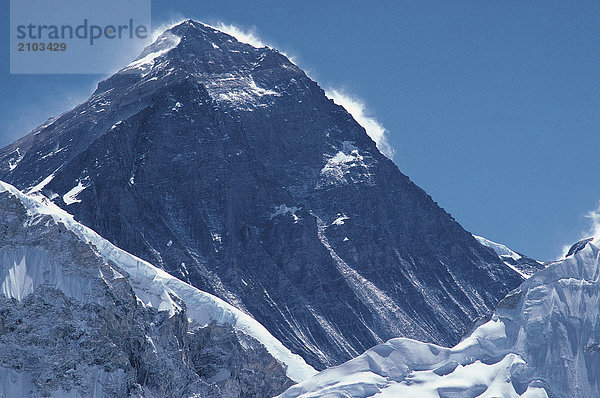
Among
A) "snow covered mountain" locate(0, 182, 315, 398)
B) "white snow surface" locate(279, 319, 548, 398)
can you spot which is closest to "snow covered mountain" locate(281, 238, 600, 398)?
"white snow surface" locate(279, 319, 548, 398)

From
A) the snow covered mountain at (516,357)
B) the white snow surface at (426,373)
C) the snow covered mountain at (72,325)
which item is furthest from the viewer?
the snow covered mountain at (72,325)

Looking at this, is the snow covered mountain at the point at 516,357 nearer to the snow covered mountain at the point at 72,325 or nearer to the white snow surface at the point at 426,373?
the white snow surface at the point at 426,373

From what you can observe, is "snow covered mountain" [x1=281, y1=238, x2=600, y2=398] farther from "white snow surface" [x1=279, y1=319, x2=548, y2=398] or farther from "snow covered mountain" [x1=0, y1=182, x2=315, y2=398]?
"snow covered mountain" [x1=0, y1=182, x2=315, y2=398]

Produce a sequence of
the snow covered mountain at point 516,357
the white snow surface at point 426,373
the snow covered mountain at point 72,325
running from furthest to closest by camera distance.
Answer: the snow covered mountain at point 72,325 → the white snow surface at point 426,373 → the snow covered mountain at point 516,357

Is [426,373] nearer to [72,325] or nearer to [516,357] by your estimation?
[516,357]

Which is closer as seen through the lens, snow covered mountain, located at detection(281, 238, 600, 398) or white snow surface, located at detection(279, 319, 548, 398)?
snow covered mountain, located at detection(281, 238, 600, 398)

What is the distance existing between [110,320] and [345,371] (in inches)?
1407

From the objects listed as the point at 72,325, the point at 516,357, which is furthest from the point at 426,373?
the point at 72,325

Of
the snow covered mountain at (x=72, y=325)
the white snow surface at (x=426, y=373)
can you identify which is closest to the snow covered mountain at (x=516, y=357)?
the white snow surface at (x=426, y=373)

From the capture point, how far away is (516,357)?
165 m

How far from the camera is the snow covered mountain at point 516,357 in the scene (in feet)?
534

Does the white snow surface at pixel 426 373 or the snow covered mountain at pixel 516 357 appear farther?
the white snow surface at pixel 426 373

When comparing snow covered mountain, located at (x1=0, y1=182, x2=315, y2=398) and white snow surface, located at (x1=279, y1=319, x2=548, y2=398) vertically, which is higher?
snow covered mountain, located at (x1=0, y1=182, x2=315, y2=398)

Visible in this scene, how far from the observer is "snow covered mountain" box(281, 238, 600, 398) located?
162625 millimetres
